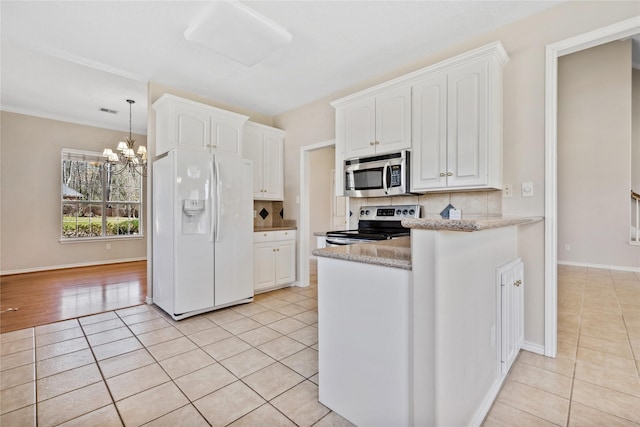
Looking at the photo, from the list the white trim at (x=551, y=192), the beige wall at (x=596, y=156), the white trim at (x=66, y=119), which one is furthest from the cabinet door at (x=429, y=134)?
the white trim at (x=66, y=119)

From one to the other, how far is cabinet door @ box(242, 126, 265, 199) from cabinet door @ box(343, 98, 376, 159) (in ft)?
4.92

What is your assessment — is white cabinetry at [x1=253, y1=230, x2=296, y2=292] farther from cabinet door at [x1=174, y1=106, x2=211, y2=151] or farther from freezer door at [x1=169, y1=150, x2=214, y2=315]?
cabinet door at [x1=174, y1=106, x2=211, y2=151]

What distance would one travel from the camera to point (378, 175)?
9.87 ft

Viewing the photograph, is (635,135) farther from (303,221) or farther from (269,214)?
(269,214)

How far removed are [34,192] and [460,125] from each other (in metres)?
6.58

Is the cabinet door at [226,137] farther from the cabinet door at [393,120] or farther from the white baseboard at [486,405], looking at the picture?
the white baseboard at [486,405]

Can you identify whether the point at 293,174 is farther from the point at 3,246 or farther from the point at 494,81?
the point at 3,246

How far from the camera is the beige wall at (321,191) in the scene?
671 centimetres

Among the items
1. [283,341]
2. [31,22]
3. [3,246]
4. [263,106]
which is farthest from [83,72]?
[283,341]

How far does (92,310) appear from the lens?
10.8 ft

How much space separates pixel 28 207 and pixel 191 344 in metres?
4.80

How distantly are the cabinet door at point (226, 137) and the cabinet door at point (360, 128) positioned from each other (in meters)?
1.47

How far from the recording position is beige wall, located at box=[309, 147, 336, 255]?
671cm

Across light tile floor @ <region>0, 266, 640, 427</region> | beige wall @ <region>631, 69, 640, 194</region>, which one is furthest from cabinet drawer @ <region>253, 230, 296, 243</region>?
beige wall @ <region>631, 69, 640, 194</region>
